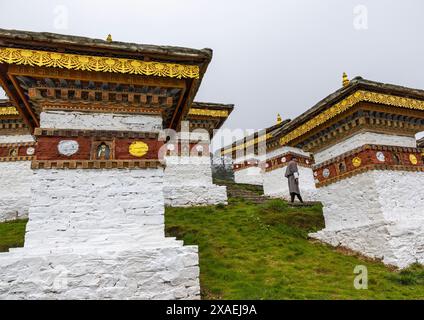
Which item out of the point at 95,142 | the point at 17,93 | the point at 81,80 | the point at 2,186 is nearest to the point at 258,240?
the point at 95,142

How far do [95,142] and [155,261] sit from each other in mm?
2671

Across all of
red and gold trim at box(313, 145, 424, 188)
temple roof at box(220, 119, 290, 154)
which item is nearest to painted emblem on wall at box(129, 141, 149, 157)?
red and gold trim at box(313, 145, 424, 188)

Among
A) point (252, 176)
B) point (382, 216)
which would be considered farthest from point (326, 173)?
point (252, 176)

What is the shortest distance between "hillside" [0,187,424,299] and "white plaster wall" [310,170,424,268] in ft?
1.27

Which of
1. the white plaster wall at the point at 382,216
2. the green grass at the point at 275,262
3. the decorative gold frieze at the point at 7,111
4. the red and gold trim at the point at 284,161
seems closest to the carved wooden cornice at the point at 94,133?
the green grass at the point at 275,262

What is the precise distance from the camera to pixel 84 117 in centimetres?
670

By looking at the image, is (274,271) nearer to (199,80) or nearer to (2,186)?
(199,80)

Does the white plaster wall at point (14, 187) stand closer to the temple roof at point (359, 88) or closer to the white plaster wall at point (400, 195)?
the temple roof at point (359, 88)

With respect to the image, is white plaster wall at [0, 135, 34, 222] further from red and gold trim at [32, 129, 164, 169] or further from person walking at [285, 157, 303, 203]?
person walking at [285, 157, 303, 203]

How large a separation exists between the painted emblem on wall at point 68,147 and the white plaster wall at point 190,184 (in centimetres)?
874

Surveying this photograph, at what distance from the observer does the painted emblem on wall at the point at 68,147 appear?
20.9 ft

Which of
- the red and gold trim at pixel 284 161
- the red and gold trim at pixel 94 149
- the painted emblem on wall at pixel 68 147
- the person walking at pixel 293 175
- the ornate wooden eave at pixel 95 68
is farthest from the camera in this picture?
the red and gold trim at pixel 284 161

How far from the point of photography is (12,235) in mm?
10203

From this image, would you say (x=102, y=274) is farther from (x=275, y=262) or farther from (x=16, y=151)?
(x=16, y=151)
